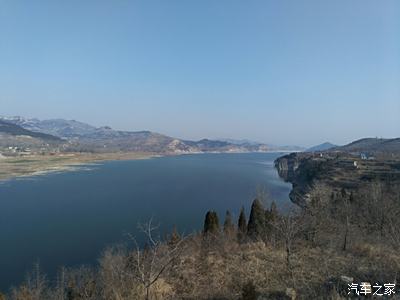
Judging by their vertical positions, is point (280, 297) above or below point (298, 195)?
above

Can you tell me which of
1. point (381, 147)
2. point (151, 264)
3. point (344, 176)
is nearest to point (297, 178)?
point (344, 176)

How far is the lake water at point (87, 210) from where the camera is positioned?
69.5ft

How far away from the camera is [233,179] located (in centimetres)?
5859

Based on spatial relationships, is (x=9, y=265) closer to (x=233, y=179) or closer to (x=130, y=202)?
(x=130, y=202)

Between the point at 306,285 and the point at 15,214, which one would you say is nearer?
the point at 306,285

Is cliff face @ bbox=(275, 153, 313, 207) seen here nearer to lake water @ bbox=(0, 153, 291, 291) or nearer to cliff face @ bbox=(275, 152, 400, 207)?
cliff face @ bbox=(275, 152, 400, 207)

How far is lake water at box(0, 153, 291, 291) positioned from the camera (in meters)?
21.2

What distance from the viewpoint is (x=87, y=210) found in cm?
3288

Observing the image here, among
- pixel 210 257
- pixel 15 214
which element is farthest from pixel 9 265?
pixel 210 257

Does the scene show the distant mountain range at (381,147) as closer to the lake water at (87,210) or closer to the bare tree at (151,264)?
the lake water at (87,210)

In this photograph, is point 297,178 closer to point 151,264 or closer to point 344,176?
point 344,176

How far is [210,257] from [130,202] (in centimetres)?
3039

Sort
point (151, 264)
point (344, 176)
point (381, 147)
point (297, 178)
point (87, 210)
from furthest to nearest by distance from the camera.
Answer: point (381, 147) < point (297, 178) < point (344, 176) < point (87, 210) < point (151, 264)

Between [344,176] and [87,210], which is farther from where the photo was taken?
[344,176]
